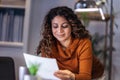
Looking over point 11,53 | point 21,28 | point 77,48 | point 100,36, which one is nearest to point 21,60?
point 11,53

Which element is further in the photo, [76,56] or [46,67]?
[76,56]

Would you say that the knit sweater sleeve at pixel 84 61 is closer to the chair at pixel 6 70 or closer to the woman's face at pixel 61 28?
the woman's face at pixel 61 28

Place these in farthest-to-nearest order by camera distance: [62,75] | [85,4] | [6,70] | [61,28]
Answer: [85,4], [61,28], [6,70], [62,75]

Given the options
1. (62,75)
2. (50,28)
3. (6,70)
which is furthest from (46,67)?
(50,28)

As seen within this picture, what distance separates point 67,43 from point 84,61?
0.65 ft

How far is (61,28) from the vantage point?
1.37 m

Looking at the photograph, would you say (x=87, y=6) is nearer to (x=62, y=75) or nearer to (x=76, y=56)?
(x=76, y=56)

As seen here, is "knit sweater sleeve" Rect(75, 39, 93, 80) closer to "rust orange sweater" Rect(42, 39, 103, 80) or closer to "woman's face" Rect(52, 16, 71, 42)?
"rust orange sweater" Rect(42, 39, 103, 80)

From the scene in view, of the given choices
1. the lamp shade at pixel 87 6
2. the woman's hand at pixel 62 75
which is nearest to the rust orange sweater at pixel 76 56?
the woman's hand at pixel 62 75

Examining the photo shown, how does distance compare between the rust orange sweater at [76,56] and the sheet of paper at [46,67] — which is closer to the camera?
the sheet of paper at [46,67]

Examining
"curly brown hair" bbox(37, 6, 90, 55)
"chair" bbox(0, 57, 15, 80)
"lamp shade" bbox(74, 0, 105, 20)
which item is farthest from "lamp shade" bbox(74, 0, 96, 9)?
"chair" bbox(0, 57, 15, 80)

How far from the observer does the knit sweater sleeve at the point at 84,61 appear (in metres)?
1.28

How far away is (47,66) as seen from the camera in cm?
119

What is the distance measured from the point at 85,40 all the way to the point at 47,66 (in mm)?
354
